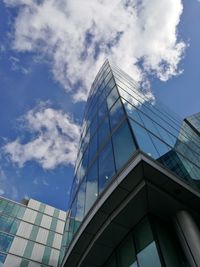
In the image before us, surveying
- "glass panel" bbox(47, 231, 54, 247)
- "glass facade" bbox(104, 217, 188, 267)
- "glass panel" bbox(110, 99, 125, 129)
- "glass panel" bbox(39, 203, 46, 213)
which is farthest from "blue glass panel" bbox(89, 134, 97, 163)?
"glass panel" bbox(39, 203, 46, 213)

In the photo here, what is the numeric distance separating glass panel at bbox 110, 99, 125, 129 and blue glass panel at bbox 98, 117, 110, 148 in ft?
1.57

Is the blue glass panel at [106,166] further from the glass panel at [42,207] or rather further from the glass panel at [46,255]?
the glass panel at [42,207]

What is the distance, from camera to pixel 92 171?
1255 cm

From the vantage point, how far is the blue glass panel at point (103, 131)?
12.6 meters

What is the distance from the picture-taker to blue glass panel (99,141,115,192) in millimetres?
9961

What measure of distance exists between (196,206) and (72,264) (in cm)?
658

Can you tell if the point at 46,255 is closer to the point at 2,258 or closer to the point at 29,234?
the point at 29,234

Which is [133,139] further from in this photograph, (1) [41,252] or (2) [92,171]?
(1) [41,252]

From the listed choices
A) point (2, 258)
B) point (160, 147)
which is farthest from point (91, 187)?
point (2, 258)

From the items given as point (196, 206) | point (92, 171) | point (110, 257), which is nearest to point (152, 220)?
point (196, 206)

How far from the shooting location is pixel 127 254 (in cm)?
944

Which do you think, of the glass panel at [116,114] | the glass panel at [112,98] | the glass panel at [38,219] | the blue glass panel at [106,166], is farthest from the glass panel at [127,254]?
the glass panel at [38,219]

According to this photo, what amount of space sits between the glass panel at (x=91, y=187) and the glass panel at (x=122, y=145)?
1.92 meters

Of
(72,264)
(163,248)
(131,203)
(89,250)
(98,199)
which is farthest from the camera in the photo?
(72,264)
